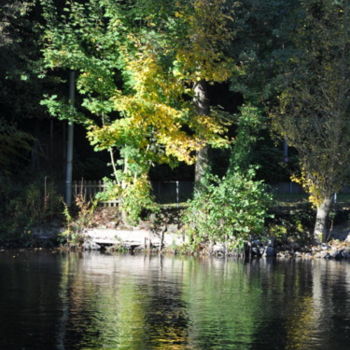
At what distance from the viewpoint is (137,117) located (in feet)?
101

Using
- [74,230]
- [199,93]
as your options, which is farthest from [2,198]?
[199,93]

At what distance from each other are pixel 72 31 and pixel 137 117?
4.21 metres

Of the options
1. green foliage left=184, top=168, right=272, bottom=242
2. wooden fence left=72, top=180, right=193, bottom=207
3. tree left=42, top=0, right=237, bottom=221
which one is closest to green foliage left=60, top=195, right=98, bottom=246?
wooden fence left=72, top=180, right=193, bottom=207

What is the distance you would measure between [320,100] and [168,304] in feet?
49.9

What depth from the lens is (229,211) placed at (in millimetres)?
29516

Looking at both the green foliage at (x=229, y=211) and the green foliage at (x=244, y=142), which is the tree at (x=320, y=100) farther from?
the green foliage at (x=229, y=211)

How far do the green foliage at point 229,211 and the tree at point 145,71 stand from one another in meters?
1.54

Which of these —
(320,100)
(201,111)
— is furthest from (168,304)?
(320,100)

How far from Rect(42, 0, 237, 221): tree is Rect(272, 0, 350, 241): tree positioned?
2700 millimetres

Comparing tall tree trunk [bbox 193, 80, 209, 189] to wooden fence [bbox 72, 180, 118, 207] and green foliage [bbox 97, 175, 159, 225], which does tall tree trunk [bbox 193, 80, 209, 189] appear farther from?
wooden fence [bbox 72, 180, 118, 207]

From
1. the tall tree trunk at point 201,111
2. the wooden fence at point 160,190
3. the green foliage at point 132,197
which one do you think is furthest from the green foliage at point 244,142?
the wooden fence at point 160,190

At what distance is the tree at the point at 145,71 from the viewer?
30531 mm

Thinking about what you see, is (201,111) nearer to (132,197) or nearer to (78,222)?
(132,197)

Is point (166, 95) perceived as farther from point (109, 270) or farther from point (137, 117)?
point (109, 270)
